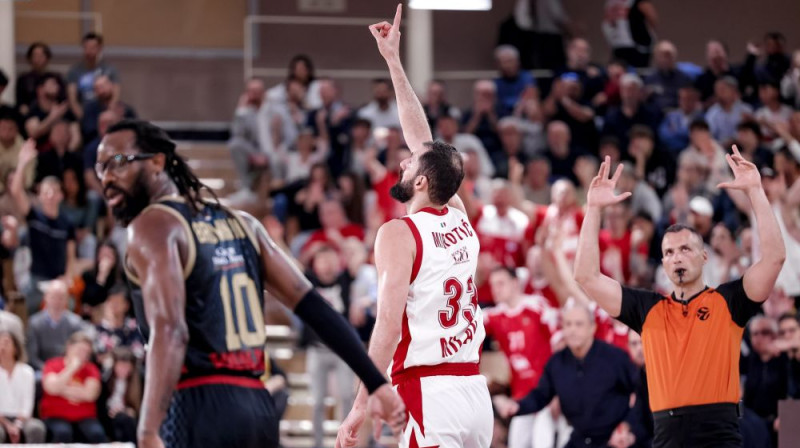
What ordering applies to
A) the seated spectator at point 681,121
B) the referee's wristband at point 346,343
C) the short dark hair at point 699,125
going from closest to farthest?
the referee's wristband at point 346,343
the short dark hair at point 699,125
the seated spectator at point 681,121

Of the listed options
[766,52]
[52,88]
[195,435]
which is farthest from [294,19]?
[195,435]

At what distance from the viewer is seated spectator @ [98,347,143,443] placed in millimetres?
11836

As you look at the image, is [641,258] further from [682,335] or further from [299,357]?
[682,335]

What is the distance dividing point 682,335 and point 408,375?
5.16 feet

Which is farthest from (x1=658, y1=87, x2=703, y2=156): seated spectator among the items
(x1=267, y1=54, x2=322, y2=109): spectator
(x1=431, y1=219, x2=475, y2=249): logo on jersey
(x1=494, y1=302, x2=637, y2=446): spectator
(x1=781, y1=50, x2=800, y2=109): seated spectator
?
(x1=431, y1=219, x2=475, y2=249): logo on jersey

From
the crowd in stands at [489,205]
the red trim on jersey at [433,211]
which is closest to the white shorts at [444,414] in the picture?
the red trim on jersey at [433,211]

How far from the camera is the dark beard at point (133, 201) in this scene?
14.7ft

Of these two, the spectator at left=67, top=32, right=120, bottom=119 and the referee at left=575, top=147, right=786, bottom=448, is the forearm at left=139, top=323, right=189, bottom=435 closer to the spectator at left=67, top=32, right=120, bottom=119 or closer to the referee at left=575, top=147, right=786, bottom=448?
the referee at left=575, top=147, right=786, bottom=448

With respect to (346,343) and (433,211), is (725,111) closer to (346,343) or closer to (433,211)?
(433,211)

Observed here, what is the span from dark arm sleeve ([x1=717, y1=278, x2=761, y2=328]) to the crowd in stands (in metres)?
2.63

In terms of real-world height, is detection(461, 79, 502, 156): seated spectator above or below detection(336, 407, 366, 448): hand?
above

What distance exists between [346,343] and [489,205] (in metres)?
9.35

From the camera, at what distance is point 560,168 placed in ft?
50.3

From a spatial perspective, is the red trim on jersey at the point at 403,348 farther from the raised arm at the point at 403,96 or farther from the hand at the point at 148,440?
the hand at the point at 148,440
